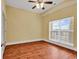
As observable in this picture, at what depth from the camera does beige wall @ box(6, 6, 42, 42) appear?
6027 mm

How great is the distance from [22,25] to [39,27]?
5.39 feet

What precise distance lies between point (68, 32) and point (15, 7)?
422 cm

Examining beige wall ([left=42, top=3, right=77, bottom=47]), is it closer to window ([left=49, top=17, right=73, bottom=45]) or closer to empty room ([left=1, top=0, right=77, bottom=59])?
empty room ([left=1, top=0, right=77, bottom=59])

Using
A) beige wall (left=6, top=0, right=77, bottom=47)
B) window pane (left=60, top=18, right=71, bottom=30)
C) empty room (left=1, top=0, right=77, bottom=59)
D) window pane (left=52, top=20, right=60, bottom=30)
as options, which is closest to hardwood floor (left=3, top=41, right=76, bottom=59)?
empty room (left=1, top=0, right=77, bottom=59)

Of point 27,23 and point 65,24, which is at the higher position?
point 27,23

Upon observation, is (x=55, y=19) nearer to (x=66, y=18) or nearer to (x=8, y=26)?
(x=66, y=18)

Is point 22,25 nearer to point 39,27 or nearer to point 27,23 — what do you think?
point 27,23

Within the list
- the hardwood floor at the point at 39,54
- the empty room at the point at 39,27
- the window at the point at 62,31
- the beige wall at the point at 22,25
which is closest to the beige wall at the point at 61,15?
the empty room at the point at 39,27

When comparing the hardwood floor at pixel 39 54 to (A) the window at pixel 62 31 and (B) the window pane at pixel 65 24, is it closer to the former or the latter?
(A) the window at pixel 62 31

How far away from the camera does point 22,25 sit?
6.56 m

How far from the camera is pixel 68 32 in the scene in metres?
4.58

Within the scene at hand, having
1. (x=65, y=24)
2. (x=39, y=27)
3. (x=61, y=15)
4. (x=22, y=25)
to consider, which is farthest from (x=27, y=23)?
(x=65, y=24)

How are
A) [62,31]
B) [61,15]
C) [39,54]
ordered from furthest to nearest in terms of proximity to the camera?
[62,31] < [61,15] < [39,54]

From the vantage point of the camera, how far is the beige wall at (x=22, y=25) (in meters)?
6.03
